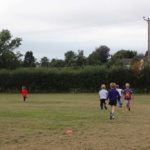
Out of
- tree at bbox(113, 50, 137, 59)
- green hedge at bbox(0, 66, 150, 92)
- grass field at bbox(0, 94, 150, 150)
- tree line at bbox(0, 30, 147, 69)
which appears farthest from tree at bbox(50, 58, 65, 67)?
grass field at bbox(0, 94, 150, 150)

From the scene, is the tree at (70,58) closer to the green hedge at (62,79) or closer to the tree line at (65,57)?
the tree line at (65,57)

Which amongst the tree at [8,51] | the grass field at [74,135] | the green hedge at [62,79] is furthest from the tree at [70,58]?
the grass field at [74,135]

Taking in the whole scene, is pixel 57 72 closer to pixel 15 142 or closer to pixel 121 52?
pixel 15 142

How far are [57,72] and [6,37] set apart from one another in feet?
115

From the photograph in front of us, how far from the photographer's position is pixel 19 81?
79.1m

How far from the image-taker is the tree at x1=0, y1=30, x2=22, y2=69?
10669cm

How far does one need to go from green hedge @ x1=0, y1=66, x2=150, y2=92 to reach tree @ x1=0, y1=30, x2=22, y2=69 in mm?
26382

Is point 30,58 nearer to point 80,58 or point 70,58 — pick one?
point 70,58

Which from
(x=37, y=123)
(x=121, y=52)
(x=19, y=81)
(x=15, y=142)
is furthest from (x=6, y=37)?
(x=15, y=142)

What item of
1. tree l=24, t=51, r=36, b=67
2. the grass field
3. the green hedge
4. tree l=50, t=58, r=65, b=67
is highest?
tree l=24, t=51, r=36, b=67

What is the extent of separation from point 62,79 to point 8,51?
3393cm

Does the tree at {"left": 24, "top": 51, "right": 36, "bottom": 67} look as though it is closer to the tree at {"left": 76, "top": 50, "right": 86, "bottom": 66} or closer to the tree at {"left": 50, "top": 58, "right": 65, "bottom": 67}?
the tree at {"left": 50, "top": 58, "right": 65, "bottom": 67}

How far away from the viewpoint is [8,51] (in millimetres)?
109688

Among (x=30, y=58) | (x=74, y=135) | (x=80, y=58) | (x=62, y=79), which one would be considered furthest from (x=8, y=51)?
(x=74, y=135)
